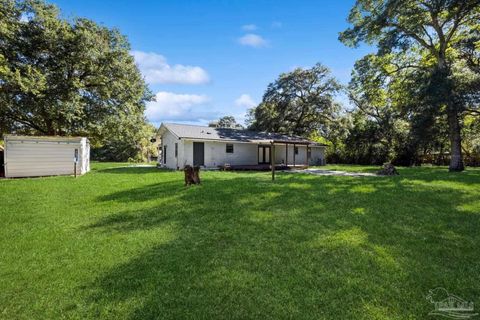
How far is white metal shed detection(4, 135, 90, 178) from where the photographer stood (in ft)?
47.7

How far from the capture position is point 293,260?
4.31 meters

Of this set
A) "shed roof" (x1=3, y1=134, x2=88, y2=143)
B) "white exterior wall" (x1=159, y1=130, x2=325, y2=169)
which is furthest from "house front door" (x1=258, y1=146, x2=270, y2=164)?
"shed roof" (x1=3, y1=134, x2=88, y2=143)

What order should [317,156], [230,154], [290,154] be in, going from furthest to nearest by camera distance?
[317,156] → [290,154] → [230,154]

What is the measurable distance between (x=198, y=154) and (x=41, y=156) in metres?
9.54

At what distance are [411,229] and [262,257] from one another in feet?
11.3

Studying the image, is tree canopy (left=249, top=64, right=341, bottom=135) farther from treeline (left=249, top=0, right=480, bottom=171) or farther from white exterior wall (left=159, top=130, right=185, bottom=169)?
white exterior wall (left=159, top=130, right=185, bottom=169)

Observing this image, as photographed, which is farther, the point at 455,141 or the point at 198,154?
the point at 198,154

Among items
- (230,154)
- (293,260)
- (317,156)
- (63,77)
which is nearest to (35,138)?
(63,77)

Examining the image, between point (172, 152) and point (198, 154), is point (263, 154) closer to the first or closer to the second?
point (198, 154)

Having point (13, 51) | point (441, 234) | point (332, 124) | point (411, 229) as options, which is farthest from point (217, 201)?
point (332, 124)

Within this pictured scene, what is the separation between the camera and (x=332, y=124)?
30.4 m

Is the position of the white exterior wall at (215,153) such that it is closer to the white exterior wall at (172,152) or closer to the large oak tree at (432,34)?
the white exterior wall at (172,152)

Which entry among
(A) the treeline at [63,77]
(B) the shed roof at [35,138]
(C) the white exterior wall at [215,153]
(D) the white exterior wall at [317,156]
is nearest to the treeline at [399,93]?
(D) the white exterior wall at [317,156]

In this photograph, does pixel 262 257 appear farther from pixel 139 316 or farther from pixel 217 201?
pixel 217 201
